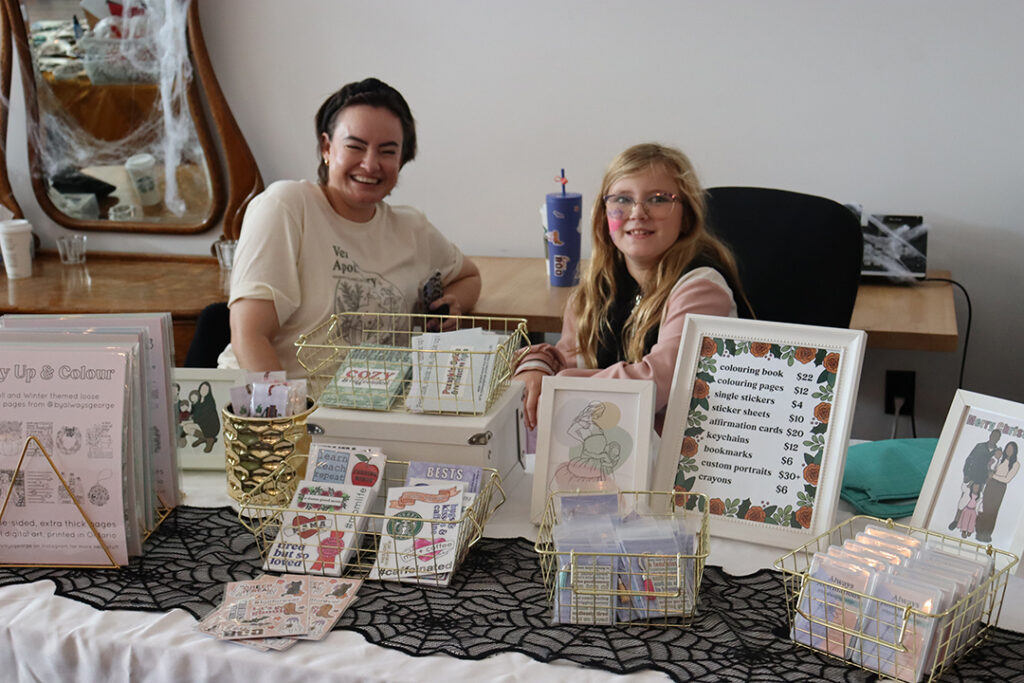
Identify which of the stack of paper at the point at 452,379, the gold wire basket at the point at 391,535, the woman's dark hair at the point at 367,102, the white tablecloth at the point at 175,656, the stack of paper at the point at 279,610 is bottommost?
the white tablecloth at the point at 175,656

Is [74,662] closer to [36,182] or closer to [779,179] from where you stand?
[779,179]

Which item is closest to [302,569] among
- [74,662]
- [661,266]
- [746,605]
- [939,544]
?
[74,662]

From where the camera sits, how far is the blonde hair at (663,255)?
1.93 meters

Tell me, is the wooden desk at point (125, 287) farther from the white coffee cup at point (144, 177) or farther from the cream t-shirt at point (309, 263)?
the cream t-shirt at point (309, 263)

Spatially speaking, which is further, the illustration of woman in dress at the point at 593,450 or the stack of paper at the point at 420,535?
the illustration of woman in dress at the point at 593,450

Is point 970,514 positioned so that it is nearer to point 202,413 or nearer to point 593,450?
point 593,450

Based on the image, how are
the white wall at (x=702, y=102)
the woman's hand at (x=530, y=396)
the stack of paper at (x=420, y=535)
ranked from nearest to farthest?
the stack of paper at (x=420, y=535)
the woman's hand at (x=530, y=396)
the white wall at (x=702, y=102)

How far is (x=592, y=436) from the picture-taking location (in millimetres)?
1441

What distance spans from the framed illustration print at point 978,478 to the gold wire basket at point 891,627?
71 millimetres

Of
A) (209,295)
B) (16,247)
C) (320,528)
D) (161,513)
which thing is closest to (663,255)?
(320,528)

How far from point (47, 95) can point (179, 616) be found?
2896 millimetres

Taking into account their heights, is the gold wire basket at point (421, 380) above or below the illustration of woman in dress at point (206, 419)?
above

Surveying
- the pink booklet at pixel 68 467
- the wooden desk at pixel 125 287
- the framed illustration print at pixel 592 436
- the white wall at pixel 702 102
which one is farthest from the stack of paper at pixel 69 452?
the white wall at pixel 702 102

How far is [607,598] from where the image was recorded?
1.18 m
